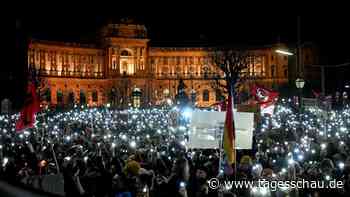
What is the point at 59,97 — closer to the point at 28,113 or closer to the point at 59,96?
the point at 59,96

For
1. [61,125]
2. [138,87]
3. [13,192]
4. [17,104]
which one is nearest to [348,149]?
[13,192]

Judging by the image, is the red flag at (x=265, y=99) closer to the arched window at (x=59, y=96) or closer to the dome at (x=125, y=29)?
the arched window at (x=59, y=96)

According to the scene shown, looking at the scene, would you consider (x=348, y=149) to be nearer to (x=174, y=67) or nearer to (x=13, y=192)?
(x=13, y=192)

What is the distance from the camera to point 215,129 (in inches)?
375

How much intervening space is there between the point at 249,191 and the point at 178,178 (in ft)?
4.16

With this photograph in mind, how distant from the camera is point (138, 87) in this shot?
9288 cm

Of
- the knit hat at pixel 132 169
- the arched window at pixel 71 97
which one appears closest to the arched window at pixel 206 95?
the arched window at pixel 71 97

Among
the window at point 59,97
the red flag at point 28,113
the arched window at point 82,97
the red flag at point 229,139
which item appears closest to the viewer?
the red flag at point 229,139

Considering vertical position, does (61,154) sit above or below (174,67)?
below

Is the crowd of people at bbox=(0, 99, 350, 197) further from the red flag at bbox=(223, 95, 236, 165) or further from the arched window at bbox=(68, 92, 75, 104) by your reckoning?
the arched window at bbox=(68, 92, 75, 104)

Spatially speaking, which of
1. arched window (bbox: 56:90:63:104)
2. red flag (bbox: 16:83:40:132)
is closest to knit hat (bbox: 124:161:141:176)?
red flag (bbox: 16:83:40:132)

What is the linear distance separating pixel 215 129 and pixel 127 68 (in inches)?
3370

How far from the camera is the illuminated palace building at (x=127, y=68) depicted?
90562 mm

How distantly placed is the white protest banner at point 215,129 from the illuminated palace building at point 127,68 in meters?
76.1
